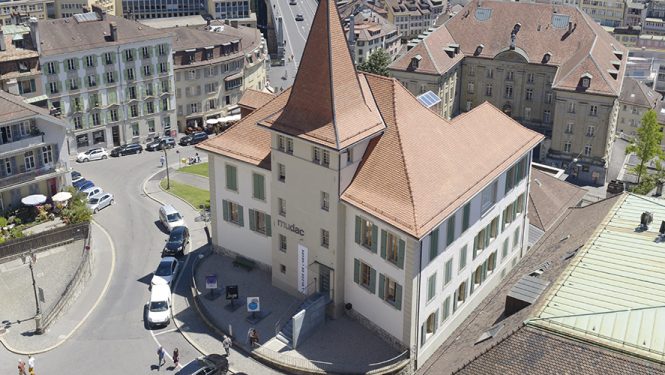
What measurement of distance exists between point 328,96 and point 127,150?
56859mm

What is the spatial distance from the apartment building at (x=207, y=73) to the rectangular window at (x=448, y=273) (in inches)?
2676

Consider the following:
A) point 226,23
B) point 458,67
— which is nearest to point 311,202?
point 458,67

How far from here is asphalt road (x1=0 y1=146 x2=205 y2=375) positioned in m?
53.2

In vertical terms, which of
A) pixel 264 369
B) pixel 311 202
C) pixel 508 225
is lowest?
pixel 264 369

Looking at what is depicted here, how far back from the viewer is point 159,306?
58875mm

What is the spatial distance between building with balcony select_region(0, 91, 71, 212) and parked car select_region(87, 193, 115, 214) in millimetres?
3293

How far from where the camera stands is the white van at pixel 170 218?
74375 millimetres

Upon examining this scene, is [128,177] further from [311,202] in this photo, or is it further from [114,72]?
[311,202]

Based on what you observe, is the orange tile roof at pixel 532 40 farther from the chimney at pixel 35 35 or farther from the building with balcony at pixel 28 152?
the building with balcony at pixel 28 152

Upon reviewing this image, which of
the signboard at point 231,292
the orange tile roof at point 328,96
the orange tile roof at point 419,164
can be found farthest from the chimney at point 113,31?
the signboard at point 231,292

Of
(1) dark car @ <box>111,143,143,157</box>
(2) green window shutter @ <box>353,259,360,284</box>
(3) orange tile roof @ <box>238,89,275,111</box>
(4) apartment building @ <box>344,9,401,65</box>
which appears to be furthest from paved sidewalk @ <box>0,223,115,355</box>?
(4) apartment building @ <box>344,9,401,65</box>

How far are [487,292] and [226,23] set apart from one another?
9729cm

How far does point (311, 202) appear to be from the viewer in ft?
182

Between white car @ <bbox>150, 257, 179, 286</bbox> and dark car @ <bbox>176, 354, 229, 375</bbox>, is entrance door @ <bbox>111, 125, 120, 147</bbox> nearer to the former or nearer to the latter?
white car @ <bbox>150, 257, 179, 286</bbox>
